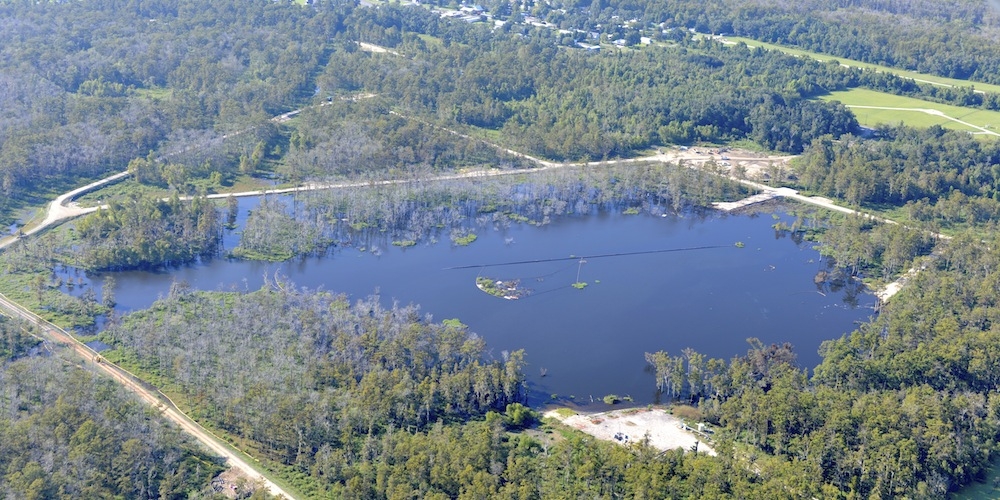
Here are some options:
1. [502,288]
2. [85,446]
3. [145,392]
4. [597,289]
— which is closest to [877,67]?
[597,289]

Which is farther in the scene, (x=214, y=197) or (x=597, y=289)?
(x=214, y=197)

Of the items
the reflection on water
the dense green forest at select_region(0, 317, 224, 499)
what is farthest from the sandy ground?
the dense green forest at select_region(0, 317, 224, 499)

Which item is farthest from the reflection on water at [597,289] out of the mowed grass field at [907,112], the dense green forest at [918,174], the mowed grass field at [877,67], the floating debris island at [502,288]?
the mowed grass field at [877,67]

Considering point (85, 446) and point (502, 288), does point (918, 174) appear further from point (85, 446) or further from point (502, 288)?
point (85, 446)

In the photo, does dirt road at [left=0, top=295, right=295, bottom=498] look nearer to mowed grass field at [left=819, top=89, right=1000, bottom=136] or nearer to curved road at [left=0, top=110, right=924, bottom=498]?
curved road at [left=0, top=110, right=924, bottom=498]

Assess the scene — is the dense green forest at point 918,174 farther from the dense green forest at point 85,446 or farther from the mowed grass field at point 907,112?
the dense green forest at point 85,446

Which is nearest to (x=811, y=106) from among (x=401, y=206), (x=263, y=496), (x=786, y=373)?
(x=401, y=206)

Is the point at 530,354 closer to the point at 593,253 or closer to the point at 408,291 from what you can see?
the point at 408,291
